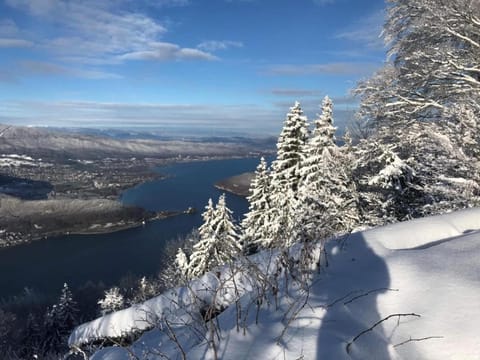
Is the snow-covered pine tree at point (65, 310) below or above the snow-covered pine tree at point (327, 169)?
below

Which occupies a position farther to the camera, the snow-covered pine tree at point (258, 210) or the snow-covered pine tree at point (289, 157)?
the snow-covered pine tree at point (258, 210)

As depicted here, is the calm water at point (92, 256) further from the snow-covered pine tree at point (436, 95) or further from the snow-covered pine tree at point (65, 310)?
the snow-covered pine tree at point (436, 95)

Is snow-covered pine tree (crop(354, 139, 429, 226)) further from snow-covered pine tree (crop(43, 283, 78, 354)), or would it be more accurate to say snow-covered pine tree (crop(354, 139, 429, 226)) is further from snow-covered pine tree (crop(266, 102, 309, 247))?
snow-covered pine tree (crop(43, 283, 78, 354))

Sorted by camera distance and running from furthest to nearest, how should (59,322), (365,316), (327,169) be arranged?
(59,322) → (327,169) → (365,316)

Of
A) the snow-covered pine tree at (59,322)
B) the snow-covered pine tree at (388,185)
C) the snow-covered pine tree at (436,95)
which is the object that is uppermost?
the snow-covered pine tree at (436,95)

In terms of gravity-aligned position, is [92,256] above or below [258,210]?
below

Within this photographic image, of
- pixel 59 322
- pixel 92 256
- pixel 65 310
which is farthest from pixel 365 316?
pixel 92 256

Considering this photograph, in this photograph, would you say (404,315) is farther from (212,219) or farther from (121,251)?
(121,251)

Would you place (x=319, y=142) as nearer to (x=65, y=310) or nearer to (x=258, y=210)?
(x=258, y=210)

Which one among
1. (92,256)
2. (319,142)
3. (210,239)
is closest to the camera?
(319,142)

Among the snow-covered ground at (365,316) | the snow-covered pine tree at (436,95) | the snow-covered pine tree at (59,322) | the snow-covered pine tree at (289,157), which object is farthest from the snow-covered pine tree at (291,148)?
the snow-covered pine tree at (59,322)

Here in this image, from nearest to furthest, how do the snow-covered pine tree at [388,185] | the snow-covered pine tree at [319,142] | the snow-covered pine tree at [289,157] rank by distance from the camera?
the snow-covered pine tree at [388,185], the snow-covered pine tree at [319,142], the snow-covered pine tree at [289,157]
